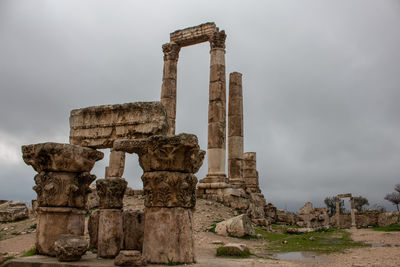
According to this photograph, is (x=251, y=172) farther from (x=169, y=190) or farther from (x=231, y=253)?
(x=169, y=190)

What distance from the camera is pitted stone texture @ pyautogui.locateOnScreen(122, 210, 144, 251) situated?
23.8 feet

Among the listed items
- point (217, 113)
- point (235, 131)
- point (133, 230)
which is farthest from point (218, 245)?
point (235, 131)

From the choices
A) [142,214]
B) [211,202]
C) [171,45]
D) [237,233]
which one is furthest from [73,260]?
[171,45]

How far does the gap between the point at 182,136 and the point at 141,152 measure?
38.0 inches

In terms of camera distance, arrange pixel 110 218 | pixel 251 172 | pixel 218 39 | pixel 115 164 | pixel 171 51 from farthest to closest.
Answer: pixel 251 172 → pixel 171 51 → pixel 218 39 → pixel 115 164 → pixel 110 218

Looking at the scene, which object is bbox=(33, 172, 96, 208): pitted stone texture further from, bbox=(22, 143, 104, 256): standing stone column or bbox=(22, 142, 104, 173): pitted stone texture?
bbox=(22, 142, 104, 173): pitted stone texture

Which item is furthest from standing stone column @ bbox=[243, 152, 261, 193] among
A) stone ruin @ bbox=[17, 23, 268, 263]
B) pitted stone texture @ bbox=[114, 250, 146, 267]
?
pitted stone texture @ bbox=[114, 250, 146, 267]

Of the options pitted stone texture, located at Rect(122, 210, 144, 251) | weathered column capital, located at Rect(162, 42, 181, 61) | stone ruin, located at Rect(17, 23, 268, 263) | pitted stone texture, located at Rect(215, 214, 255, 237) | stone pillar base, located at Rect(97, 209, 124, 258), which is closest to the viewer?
stone ruin, located at Rect(17, 23, 268, 263)

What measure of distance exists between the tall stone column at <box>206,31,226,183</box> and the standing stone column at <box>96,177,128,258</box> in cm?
1273

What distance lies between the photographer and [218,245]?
11.5m

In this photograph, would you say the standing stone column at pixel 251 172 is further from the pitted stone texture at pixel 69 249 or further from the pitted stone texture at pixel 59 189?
the pitted stone texture at pixel 69 249

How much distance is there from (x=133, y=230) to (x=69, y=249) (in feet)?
4.62

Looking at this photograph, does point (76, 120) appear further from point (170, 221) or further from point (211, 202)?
point (211, 202)

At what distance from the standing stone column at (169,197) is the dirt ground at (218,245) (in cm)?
57
